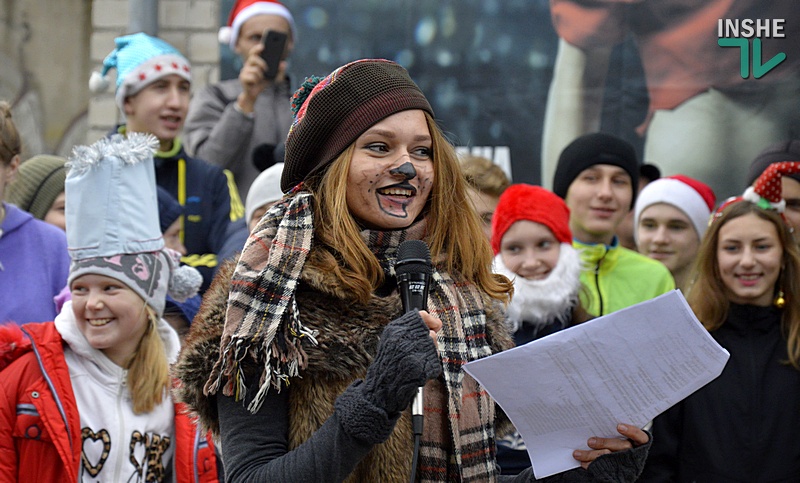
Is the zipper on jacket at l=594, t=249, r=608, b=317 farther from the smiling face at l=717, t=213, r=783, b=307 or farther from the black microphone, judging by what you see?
the black microphone

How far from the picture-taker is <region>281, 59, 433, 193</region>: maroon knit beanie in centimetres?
241

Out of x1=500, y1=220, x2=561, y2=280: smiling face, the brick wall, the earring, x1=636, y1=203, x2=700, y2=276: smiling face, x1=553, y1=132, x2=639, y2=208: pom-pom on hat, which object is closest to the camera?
the earring

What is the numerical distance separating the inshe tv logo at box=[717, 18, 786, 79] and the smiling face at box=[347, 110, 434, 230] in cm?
430

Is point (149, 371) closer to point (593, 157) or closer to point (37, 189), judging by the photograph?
point (37, 189)

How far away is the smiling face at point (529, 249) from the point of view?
4.67 meters

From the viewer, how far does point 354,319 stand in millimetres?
2330

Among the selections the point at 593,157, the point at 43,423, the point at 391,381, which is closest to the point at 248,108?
the point at 593,157

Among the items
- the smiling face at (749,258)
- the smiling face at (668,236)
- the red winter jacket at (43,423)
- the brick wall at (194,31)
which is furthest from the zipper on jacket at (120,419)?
the brick wall at (194,31)

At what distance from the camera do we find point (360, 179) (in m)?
2.41

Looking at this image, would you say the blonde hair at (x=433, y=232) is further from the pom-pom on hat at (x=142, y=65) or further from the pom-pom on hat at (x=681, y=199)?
the pom-pom on hat at (x=142, y=65)

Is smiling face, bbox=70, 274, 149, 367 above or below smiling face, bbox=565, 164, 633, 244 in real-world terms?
below

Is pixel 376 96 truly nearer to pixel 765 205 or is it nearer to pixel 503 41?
pixel 765 205

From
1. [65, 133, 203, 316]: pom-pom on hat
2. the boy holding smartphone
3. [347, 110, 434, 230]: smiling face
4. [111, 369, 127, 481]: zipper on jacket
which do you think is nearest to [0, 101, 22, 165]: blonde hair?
[65, 133, 203, 316]: pom-pom on hat

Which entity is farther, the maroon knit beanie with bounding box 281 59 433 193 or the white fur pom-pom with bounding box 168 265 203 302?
the white fur pom-pom with bounding box 168 265 203 302
